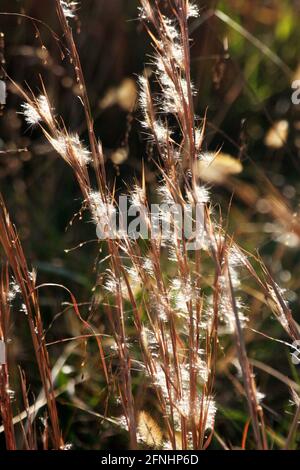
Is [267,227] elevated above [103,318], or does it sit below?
above

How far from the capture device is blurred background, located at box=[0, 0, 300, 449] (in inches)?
65.4

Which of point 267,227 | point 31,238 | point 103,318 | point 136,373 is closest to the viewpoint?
point 136,373

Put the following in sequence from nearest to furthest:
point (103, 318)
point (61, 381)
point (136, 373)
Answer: point (61, 381)
point (136, 373)
point (103, 318)

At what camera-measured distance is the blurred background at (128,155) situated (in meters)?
1.66

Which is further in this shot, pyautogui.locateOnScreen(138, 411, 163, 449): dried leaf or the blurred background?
the blurred background

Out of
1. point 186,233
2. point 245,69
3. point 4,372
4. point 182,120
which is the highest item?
point 245,69

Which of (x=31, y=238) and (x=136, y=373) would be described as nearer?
(x=136, y=373)

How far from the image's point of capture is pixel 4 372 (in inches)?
34.6

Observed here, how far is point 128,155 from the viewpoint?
7.38 feet

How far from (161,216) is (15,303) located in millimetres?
1088

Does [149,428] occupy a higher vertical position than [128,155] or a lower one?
lower

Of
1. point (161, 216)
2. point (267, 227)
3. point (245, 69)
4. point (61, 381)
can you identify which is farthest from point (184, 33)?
point (245, 69)

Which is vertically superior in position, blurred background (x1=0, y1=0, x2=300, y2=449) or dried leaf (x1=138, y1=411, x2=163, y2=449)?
blurred background (x1=0, y1=0, x2=300, y2=449)
